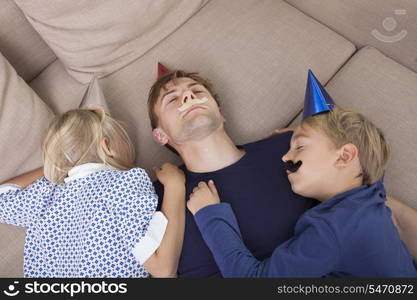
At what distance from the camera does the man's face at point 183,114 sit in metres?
1.27

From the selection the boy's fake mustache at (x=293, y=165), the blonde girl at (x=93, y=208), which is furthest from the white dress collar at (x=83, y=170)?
the boy's fake mustache at (x=293, y=165)

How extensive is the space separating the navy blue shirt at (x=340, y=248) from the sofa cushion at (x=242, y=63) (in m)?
0.54

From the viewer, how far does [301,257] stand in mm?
942

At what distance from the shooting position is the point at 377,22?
1.57 metres

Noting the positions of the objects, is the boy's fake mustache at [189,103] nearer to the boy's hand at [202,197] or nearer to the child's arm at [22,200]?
the boy's hand at [202,197]

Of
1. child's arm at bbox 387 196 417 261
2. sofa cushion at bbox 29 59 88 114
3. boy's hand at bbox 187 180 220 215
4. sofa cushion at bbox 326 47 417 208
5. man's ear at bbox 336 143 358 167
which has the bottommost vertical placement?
child's arm at bbox 387 196 417 261

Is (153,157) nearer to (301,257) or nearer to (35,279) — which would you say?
(35,279)

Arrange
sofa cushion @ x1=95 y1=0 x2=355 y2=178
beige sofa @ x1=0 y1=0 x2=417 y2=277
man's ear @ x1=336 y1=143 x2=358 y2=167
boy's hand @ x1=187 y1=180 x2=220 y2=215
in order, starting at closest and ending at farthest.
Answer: man's ear @ x1=336 y1=143 x2=358 y2=167 → boy's hand @ x1=187 y1=180 x2=220 y2=215 → beige sofa @ x1=0 y1=0 x2=417 y2=277 → sofa cushion @ x1=95 y1=0 x2=355 y2=178

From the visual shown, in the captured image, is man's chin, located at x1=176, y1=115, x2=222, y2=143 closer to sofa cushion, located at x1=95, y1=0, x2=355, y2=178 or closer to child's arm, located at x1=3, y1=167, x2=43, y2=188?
sofa cushion, located at x1=95, y1=0, x2=355, y2=178

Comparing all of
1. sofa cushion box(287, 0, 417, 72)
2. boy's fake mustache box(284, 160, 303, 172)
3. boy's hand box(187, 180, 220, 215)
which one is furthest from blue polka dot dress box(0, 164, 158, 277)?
sofa cushion box(287, 0, 417, 72)

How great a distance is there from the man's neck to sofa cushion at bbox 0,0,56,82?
768mm

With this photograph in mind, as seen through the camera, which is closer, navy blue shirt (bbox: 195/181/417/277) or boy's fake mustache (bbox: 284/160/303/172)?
navy blue shirt (bbox: 195/181/417/277)

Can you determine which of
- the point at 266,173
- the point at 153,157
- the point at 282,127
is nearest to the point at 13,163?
the point at 153,157

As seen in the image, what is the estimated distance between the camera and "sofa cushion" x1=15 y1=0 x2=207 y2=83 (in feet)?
4.66
